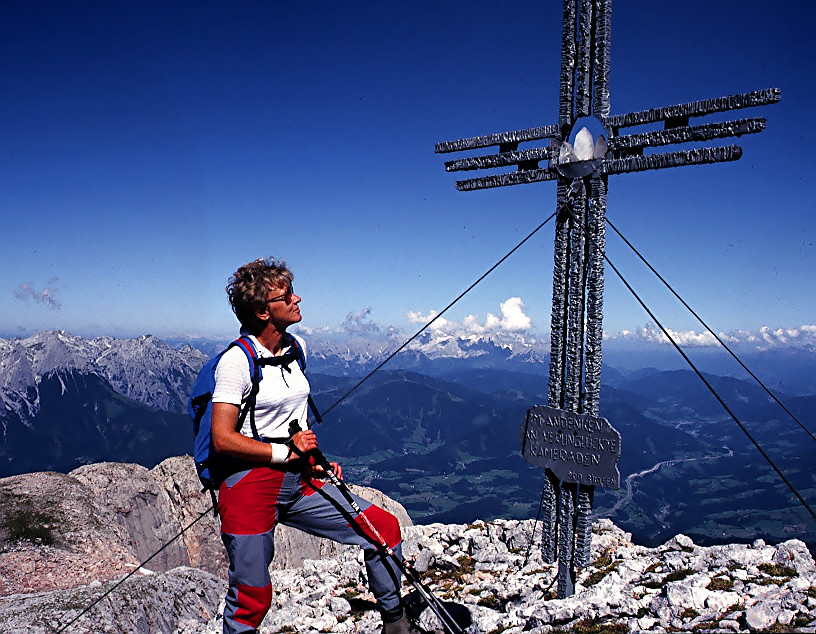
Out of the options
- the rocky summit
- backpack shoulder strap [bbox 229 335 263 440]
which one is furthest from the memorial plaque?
backpack shoulder strap [bbox 229 335 263 440]

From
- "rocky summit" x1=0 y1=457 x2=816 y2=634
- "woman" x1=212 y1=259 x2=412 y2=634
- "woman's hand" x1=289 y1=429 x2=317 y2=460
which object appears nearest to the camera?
"woman" x1=212 y1=259 x2=412 y2=634

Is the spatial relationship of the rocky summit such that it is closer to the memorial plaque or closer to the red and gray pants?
the memorial plaque

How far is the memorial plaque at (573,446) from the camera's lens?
6625 millimetres

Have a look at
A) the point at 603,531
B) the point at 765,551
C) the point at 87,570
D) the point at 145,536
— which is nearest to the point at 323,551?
the point at 145,536

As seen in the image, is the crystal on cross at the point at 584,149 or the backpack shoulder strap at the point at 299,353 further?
the crystal on cross at the point at 584,149

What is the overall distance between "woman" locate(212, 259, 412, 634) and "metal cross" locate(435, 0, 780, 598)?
3182mm

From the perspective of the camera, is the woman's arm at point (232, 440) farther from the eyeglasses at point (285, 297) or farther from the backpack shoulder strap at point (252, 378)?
the eyeglasses at point (285, 297)

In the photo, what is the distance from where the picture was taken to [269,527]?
4.49 m

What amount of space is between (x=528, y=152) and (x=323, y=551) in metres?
22.4

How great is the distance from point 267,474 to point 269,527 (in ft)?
1.49

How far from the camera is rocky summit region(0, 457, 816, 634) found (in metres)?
6.38

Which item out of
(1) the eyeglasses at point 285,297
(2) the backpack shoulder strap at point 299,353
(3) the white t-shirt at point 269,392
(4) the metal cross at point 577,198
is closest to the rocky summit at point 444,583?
(4) the metal cross at point 577,198

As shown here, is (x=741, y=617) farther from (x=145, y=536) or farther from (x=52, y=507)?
(x=145, y=536)

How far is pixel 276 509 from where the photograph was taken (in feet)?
15.3
